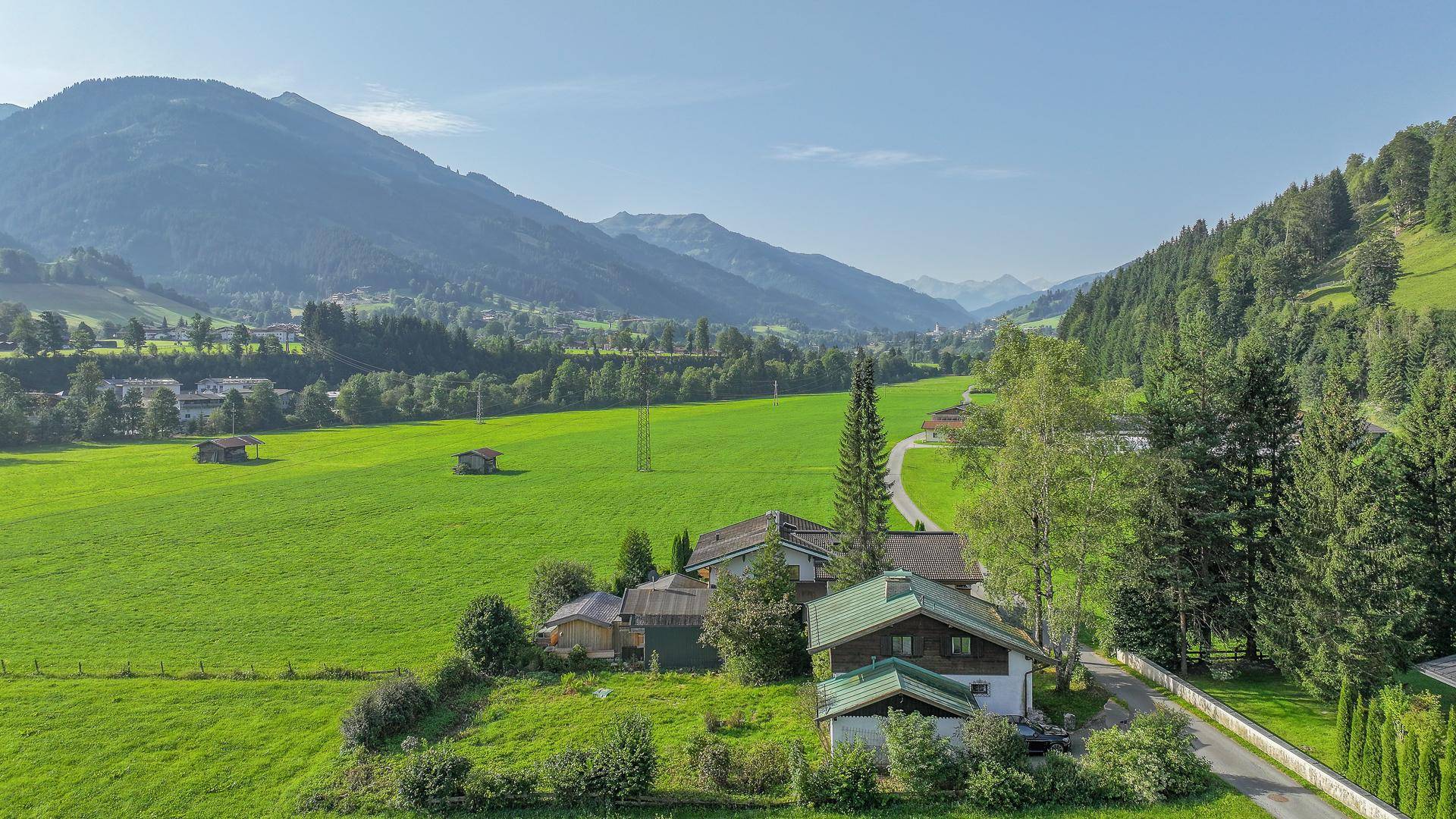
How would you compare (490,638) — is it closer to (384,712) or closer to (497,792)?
(384,712)

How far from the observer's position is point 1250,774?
24.9 m

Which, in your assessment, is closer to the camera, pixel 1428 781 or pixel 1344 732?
pixel 1428 781

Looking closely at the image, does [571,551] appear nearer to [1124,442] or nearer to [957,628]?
[957,628]

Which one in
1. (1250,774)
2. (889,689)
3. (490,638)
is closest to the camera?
(1250,774)

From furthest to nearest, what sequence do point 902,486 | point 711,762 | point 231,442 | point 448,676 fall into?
point 231,442 → point 902,486 → point 448,676 → point 711,762

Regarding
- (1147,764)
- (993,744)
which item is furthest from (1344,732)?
(993,744)

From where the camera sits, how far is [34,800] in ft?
82.4

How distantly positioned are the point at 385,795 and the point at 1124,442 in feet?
96.4

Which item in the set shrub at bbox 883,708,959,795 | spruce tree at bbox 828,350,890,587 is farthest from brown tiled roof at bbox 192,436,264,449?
shrub at bbox 883,708,959,795

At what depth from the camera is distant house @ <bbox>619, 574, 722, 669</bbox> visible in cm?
3681

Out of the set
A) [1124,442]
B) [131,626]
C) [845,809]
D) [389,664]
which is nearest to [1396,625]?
[1124,442]

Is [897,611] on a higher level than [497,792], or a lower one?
higher

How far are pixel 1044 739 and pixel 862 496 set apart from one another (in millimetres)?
14452

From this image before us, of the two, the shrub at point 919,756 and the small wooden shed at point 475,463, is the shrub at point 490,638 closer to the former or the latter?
the shrub at point 919,756
